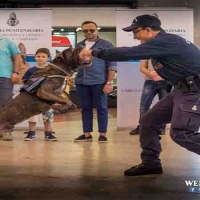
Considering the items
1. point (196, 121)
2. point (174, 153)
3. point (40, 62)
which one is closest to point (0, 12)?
point (40, 62)

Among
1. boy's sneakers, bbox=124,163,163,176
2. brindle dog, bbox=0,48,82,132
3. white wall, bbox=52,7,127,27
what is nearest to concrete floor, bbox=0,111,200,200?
boy's sneakers, bbox=124,163,163,176

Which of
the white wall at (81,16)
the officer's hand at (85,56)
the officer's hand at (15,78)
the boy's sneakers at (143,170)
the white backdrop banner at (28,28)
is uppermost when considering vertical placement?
the white wall at (81,16)

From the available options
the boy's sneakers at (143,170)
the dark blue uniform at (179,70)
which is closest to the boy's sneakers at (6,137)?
the boy's sneakers at (143,170)

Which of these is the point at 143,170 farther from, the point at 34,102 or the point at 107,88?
the point at 107,88

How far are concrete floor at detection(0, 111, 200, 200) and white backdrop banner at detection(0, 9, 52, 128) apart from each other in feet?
6.08

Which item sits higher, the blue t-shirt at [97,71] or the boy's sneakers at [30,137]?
the blue t-shirt at [97,71]

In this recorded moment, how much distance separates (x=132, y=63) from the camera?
754cm

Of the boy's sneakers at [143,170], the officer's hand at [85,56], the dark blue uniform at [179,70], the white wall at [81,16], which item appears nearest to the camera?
the dark blue uniform at [179,70]

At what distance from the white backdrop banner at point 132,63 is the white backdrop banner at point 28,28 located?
124cm

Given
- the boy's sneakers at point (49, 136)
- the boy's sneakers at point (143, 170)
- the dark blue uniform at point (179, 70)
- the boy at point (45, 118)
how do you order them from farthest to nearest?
the boy's sneakers at point (49, 136)
the boy at point (45, 118)
the boy's sneakers at point (143, 170)
the dark blue uniform at point (179, 70)

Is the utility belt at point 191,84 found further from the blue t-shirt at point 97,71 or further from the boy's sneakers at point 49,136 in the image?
the boy's sneakers at point 49,136

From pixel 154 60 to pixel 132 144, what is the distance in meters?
2.52

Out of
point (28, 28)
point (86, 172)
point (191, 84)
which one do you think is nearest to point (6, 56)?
point (28, 28)

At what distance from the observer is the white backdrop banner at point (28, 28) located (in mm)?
7410
